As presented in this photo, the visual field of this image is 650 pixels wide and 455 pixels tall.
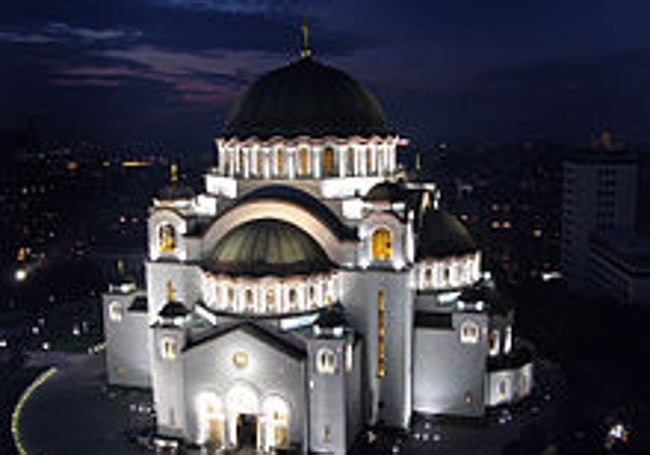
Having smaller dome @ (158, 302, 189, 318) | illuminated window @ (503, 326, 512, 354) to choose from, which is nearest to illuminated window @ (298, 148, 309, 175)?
smaller dome @ (158, 302, 189, 318)

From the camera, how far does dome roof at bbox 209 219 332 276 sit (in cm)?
2241

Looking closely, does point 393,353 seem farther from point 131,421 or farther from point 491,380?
point 131,421

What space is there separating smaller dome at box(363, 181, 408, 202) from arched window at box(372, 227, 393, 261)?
3.64 feet

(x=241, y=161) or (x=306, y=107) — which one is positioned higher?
(x=306, y=107)

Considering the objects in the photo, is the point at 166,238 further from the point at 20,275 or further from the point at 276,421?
the point at 20,275

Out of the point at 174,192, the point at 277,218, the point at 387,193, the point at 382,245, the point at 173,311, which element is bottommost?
the point at 173,311

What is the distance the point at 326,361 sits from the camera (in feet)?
69.9

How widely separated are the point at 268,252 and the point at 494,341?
9672mm

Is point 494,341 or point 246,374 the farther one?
point 494,341

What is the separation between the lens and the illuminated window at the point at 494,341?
84.1 ft

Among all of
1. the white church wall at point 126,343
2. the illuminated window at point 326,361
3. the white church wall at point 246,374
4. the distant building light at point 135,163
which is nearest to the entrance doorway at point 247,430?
the white church wall at point 246,374

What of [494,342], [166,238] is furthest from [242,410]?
[494,342]

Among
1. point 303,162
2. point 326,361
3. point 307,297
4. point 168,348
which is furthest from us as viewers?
point 303,162

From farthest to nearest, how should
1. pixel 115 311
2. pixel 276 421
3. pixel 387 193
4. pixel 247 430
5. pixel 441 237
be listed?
A: 1. pixel 115 311
2. pixel 441 237
3. pixel 387 193
4. pixel 247 430
5. pixel 276 421
